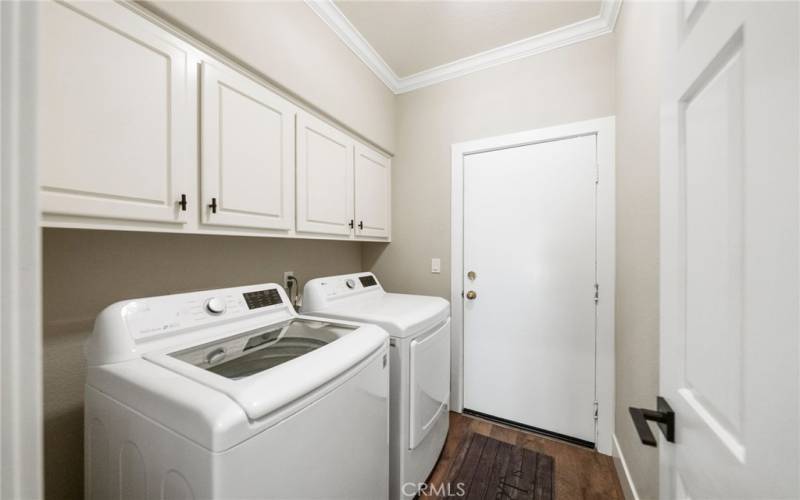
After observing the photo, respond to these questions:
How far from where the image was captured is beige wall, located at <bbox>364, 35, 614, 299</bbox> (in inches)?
72.6

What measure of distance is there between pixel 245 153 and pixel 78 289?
814mm

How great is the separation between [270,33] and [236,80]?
36 cm

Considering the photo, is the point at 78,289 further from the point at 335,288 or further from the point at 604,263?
the point at 604,263

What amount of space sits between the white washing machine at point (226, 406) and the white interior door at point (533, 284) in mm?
1190

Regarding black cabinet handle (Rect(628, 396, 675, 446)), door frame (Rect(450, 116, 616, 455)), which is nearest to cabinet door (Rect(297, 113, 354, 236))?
door frame (Rect(450, 116, 616, 455))

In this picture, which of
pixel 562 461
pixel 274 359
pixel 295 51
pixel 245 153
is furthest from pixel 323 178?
pixel 562 461

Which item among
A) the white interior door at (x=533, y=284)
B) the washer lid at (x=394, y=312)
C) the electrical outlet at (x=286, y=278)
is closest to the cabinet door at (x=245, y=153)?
the electrical outlet at (x=286, y=278)

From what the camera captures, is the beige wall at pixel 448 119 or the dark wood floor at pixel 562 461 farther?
the beige wall at pixel 448 119

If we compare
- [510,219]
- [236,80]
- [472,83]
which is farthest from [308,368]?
[472,83]

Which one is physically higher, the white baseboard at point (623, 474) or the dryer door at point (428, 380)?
the dryer door at point (428, 380)

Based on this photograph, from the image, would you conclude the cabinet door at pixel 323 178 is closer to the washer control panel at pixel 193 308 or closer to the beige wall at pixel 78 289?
the washer control panel at pixel 193 308

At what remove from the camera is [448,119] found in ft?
7.49

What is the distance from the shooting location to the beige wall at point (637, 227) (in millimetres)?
1131

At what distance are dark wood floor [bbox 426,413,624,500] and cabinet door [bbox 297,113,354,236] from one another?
1.59 m
